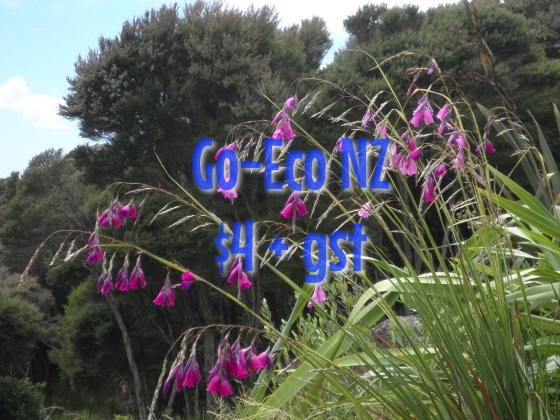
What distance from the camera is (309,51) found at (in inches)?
650

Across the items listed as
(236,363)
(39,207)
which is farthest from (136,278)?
(39,207)

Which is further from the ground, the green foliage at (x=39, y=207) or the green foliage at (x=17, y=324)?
the green foliage at (x=39, y=207)

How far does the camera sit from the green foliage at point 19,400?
9.71 m

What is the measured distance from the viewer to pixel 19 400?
390 inches

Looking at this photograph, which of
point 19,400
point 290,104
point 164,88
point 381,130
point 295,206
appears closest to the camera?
point 381,130

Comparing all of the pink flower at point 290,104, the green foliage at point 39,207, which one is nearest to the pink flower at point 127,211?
the pink flower at point 290,104

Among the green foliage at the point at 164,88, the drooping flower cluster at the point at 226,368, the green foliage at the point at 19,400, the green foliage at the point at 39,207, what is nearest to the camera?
the drooping flower cluster at the point at 226,368

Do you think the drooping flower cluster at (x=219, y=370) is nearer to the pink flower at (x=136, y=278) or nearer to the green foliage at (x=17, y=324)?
the pink flower at (x=136, y=278)

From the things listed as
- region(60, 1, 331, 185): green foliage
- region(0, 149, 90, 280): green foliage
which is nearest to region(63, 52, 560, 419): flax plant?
region(60, 1, 331, 185): green foliage

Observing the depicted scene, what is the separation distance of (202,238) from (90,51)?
4211 mm

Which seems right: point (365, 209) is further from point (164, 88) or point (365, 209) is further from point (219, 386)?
point (164, 88)

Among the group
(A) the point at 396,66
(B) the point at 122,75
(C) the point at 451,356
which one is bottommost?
(C) the point at 451,356

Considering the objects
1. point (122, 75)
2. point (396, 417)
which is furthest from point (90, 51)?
point (396, 417)

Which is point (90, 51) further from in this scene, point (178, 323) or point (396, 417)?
point (396, 417)
